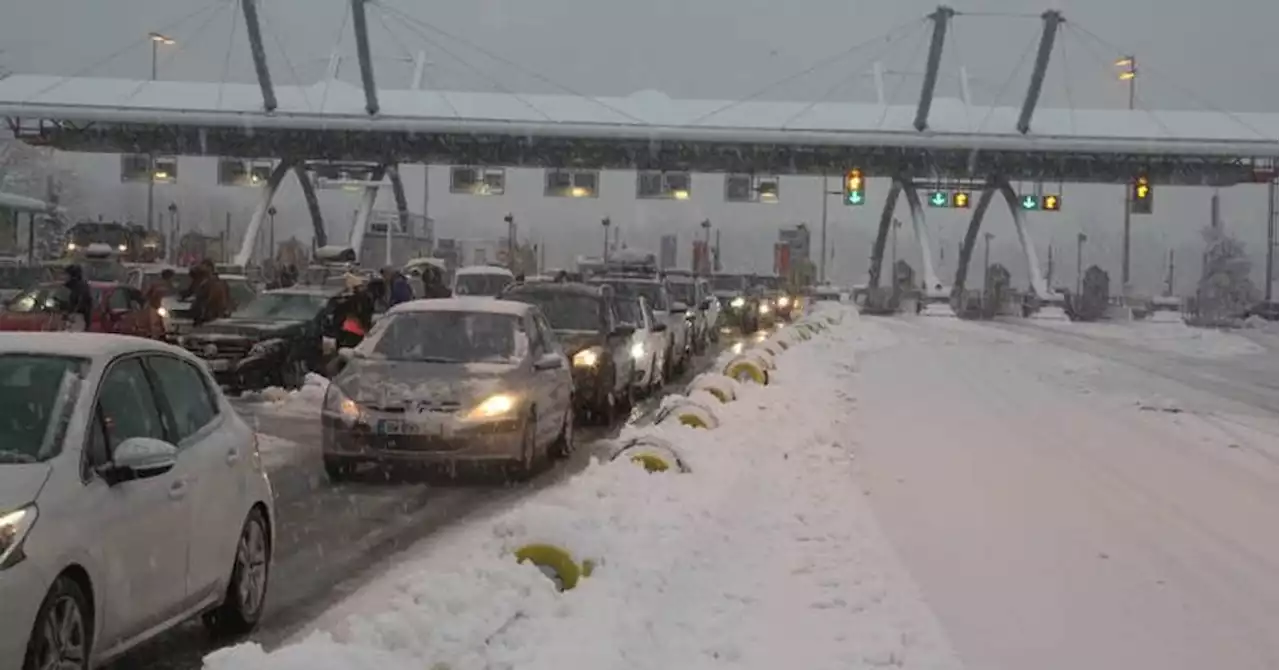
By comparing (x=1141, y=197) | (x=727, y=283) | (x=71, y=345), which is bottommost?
(x=727, y=283)

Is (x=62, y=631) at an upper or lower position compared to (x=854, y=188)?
lower

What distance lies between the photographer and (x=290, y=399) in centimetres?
2116

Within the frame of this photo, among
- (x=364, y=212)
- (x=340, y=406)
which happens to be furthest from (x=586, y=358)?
(x=364, y=212)

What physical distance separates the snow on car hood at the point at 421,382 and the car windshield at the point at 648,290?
16.0 metres

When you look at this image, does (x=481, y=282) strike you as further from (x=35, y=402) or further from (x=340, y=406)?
(x=35, y=402)

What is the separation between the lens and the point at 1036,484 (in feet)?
45.0

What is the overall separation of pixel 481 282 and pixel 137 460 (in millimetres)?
34216

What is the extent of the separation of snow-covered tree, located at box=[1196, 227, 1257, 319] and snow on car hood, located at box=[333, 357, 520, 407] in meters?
72.2

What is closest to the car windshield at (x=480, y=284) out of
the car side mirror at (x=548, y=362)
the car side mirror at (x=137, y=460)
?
the car side mirror at (x=548, y=362)

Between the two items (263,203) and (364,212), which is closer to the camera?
(364,212)

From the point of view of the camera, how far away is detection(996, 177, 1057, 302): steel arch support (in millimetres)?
70625

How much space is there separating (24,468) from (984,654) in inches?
175

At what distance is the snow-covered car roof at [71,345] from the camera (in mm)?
6918

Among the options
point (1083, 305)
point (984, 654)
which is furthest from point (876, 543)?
point (1083, 305)
